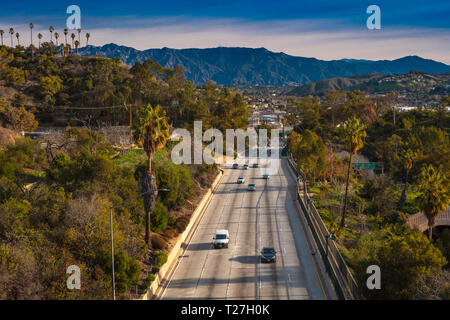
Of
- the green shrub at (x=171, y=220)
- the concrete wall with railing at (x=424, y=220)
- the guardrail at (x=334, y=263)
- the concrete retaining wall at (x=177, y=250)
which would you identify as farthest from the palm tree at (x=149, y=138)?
the concrete wall with railing at (x=424, y=220)

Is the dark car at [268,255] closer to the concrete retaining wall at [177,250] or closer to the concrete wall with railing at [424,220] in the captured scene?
the concrete retaining wall at [177,250]

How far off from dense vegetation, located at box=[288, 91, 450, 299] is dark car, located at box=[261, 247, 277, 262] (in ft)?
20.4

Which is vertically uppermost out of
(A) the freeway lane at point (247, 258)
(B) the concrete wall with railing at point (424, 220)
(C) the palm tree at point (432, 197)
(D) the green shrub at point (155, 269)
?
(C) the palm tree at point (432, 197)

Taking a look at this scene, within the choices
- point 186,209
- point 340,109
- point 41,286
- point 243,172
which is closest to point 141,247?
point 41,286

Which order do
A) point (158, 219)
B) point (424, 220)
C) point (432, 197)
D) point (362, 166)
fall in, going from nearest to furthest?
point (432, 197), point (158, 219), point (424, 220), point (362, 166)

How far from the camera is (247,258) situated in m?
30.9

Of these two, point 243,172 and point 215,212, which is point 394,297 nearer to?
point 215,212

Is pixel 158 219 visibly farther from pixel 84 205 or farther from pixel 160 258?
pixel 84 205

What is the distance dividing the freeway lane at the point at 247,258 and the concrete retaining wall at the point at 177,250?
0.59 metres

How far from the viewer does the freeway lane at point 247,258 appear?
25.1 metres

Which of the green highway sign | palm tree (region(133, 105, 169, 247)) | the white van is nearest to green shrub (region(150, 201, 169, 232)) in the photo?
palm tree (region(133, 105, 169, 247))

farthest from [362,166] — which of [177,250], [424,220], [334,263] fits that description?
[177,250]

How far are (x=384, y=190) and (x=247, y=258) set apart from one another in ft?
116

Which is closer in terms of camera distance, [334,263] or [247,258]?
[334,263]
